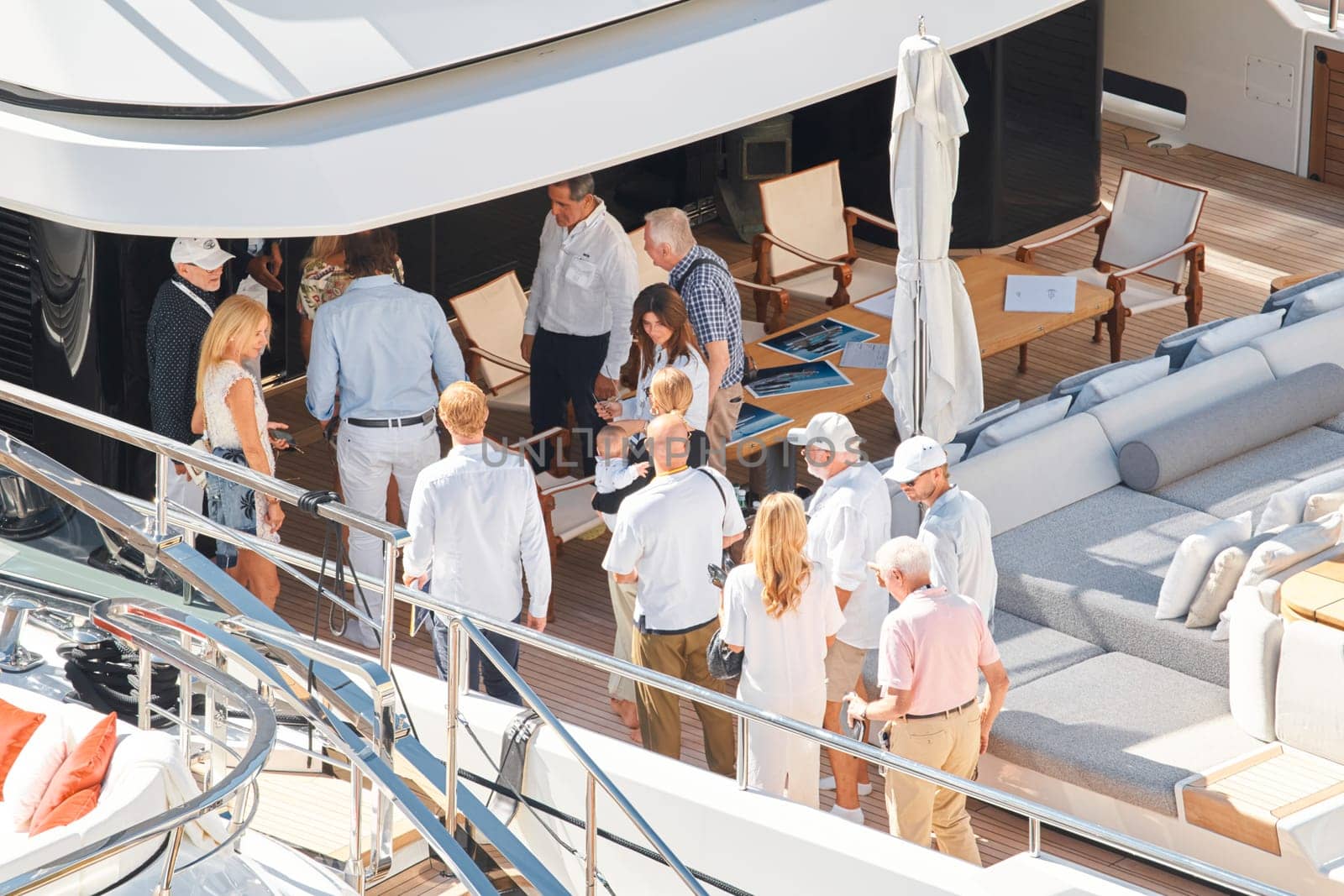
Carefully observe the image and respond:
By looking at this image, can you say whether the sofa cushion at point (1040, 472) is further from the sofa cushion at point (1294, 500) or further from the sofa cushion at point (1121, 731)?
the sofa cushion at point (1121, 731)

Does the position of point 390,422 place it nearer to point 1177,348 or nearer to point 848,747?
point 848,747

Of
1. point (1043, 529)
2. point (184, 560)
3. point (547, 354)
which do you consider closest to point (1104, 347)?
point (1043, 529)

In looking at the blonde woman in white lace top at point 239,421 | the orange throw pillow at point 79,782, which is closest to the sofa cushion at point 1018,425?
the blonde woman in white lace top at point 239,421

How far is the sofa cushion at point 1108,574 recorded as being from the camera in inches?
Answer: 305

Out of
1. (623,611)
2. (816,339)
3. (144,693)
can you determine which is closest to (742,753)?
(623,611)

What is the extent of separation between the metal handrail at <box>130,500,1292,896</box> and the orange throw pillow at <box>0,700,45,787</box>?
2.96 feet

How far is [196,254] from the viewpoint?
7723 mm

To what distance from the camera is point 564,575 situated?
8977 millimetres

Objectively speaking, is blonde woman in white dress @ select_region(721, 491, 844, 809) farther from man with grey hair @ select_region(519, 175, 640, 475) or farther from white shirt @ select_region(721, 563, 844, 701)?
man with grey hair @ select_region(519, 175, 640, 475)

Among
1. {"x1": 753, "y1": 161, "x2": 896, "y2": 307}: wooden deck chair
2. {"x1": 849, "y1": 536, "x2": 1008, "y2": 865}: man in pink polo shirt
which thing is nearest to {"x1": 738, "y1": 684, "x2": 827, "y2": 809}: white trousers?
{"x1": 849, "y1": 536, "x2": 1008, "y2": 865}: man in pink polo shirt

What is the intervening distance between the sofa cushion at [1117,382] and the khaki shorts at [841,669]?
2568 mm

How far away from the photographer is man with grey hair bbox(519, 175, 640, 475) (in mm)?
8938

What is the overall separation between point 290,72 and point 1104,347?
5.43m

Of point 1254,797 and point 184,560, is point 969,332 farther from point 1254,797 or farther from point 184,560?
point 184,560
